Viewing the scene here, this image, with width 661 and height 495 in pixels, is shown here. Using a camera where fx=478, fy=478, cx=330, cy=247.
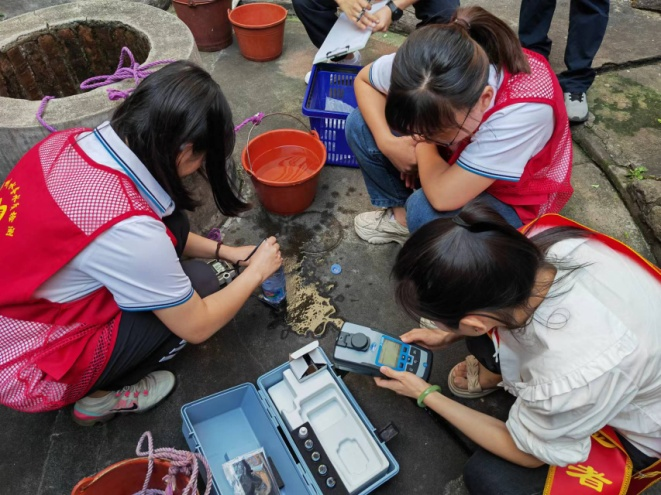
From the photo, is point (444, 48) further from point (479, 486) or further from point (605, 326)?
point (479, 486)

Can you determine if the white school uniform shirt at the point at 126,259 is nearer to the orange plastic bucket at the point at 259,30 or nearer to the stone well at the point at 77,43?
the stone well at the point at 77,43

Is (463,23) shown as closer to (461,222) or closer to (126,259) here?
(461,222)

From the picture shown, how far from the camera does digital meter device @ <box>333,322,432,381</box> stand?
1.69 metres

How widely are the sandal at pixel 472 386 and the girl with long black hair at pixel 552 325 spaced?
356 millimetres

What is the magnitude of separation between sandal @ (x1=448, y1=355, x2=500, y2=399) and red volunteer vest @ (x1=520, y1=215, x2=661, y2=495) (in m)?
0.47

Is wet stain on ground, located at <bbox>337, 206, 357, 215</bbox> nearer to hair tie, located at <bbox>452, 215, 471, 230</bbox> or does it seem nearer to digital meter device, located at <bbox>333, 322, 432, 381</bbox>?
digital meter device, located at <bbox>333, 322, 432, 381</bbox>

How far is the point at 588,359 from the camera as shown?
1148 mm

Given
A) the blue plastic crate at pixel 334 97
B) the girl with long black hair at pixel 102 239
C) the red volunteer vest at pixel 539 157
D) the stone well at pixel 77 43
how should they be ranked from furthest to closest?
1. the blue plastic crate at pixel 334 97
2. the stone well at pixel 77 43
3. the red volunteer vest at pixel 539 157
4. the girl with long black hair at pixel 102 239

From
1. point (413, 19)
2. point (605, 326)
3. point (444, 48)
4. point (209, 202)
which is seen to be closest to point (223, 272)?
point (209, 202)

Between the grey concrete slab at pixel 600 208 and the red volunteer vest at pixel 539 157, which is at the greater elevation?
the red volunteer vest at pixel 539 157

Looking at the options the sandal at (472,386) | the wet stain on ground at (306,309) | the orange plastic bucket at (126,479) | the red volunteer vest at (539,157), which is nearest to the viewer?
the orange plastic bucket at (126,479)

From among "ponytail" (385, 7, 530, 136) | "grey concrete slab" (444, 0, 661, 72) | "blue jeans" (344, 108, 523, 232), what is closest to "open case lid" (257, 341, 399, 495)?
"blue jeans" (344, 108, 523, 232)

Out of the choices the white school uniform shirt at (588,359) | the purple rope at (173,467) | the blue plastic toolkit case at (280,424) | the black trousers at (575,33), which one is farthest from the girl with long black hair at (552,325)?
the black trousers at (575,33)

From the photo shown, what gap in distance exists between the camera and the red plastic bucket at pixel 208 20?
3.43 meters
